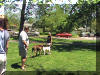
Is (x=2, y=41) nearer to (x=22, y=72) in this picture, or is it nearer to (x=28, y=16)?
(x=22, y=72)

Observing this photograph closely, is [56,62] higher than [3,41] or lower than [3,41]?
lower

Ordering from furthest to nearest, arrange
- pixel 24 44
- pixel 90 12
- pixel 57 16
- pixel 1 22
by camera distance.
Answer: pixel 57 16, pixel 90 12, pixel 24 44, pixel 1 22

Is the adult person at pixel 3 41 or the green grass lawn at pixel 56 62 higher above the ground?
the adult person at pixel 3 41

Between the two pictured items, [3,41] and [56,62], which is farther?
[56,62]

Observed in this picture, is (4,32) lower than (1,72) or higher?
higher

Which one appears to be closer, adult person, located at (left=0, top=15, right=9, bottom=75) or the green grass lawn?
adult person, located at (left=0, top=15, right=9, bottom=75)

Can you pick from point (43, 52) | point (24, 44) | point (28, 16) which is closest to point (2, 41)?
point (24, 44)

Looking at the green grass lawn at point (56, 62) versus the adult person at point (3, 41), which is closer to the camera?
the adult person at point (3, 41)

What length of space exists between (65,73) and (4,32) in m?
3.14

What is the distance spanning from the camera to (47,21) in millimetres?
49562

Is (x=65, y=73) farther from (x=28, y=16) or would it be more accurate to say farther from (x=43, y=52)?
(x=28, y=16)

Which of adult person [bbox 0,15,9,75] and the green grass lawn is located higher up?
adult person [bbox 0,15,9,75]

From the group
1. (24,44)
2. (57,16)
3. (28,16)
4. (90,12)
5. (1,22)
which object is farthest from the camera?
(57,16)

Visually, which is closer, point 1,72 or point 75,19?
point 1,72
